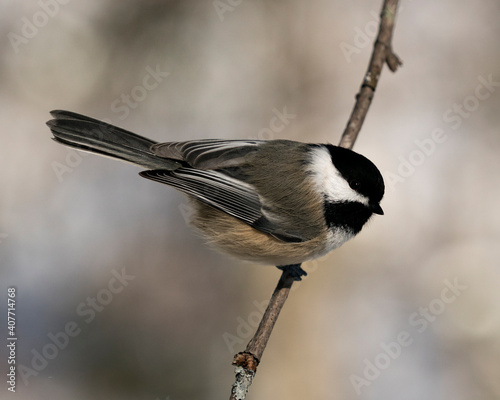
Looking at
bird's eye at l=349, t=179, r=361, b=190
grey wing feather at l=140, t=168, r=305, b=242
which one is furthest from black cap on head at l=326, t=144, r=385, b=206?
grey wing feather at l=140, t=168, r=305, b=242

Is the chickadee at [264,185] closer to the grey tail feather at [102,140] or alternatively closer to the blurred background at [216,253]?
the grey tail feather at [102,140]

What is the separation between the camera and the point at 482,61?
3193mm

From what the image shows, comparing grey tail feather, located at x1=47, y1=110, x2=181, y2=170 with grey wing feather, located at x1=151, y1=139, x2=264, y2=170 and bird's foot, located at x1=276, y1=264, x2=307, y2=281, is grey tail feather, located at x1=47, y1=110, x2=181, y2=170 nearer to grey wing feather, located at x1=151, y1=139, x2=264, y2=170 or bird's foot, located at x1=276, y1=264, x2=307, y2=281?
grey wing feather, located at x1=151, y1=139, x2=264, y2=170

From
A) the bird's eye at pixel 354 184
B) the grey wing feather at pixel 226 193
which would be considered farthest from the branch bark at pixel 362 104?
the bird's eye at pixel 354 184

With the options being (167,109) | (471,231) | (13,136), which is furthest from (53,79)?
(471,231)

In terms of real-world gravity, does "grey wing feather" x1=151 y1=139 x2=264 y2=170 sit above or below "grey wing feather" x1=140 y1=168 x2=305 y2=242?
above

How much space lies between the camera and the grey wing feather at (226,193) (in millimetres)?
1876

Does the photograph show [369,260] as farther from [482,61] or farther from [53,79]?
[53,79]

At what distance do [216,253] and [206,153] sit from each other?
0.83 meters

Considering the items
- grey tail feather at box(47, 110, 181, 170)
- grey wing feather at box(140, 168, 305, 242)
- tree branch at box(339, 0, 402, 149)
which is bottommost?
grey wing feather at box(140, 168, 305, 242)

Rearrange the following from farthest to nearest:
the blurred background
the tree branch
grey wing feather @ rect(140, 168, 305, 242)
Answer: the blurred background < the tree branch < grey wing feather @ rect(140, 168, 305, 242)

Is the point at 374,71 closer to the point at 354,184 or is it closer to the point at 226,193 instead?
the point at 354,184

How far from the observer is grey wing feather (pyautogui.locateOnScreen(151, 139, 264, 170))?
1.92 metres

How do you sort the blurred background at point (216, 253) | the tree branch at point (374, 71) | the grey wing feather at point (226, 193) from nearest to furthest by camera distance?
the grey wing feather at point (226, 193)
the tree branch at point (374, 71)
the blurred background at point (216, 253)
